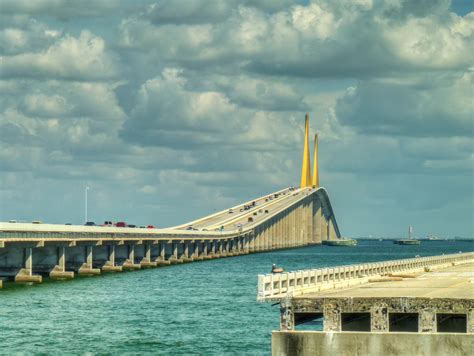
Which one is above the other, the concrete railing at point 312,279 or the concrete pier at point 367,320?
the concrete railing at point 312,279

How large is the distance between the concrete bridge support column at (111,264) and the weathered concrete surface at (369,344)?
87952mm

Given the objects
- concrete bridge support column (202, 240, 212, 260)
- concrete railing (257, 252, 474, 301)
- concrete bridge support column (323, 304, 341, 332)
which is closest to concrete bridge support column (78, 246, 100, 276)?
concrete railing (257, 252, 474, 301)

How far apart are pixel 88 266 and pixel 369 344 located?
81277 millimetres

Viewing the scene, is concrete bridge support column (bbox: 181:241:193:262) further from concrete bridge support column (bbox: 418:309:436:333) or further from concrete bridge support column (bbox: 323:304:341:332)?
concrete bridge support column (bbox: 418:309:436:333)

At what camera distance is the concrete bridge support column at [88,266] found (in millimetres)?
112875

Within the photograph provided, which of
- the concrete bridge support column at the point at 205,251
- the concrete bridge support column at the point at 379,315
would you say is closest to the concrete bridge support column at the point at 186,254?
the concrete bridge support column at the point at 205,251

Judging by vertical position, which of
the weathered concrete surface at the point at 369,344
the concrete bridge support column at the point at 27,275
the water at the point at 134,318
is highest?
the concrete bridge support column at the point at 27,275

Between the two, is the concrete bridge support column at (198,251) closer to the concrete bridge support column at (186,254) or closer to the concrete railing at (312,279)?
the concrete bridge support column at (186,254)

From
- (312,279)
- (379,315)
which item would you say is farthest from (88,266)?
(379,315)

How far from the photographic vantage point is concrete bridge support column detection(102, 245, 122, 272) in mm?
123425

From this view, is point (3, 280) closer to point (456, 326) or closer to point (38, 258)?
point (38, 258)

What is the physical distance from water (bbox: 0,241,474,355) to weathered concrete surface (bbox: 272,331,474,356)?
15.5m

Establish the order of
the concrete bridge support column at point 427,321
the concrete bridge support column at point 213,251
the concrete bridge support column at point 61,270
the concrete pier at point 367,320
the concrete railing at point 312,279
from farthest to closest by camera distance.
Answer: the concrete bridge support column at point 213,251 → the concrete bridge support column at point 61,270 → the concrete railing at point 312,279 → the concrete bridge support column at point 427,321 → the concrete pier at point 367,320

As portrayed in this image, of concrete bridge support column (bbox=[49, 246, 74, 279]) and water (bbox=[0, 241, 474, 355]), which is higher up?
concrete bridge support column (bbox=[49, 246, 74, 279])
